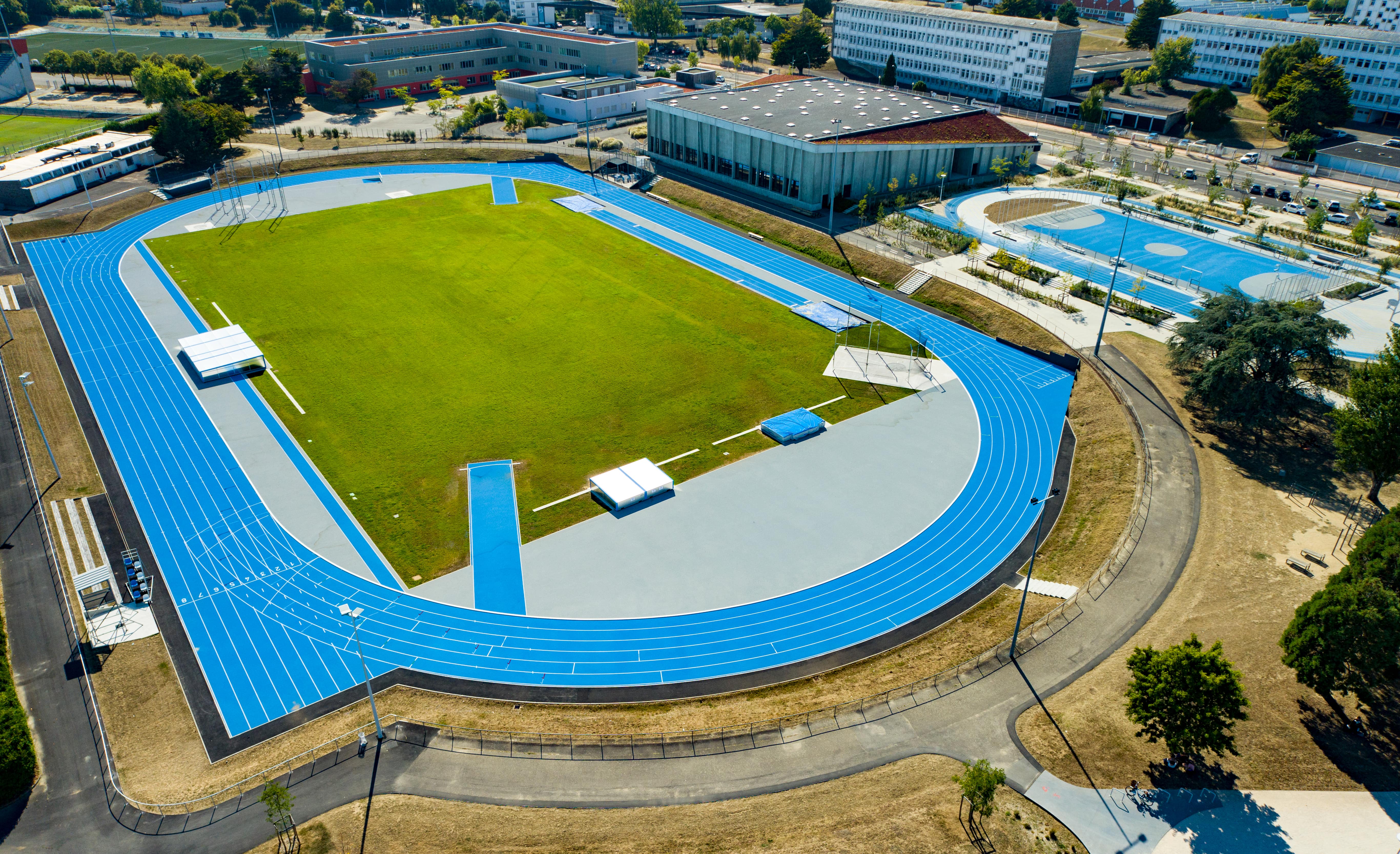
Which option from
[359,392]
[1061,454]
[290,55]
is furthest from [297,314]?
[290,55]

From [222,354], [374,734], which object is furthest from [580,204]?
[374,734]

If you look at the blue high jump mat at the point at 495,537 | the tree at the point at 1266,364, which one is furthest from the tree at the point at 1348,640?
the blue high jump mat at the point at 495,537

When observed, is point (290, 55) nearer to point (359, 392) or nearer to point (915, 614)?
point (359, 392)

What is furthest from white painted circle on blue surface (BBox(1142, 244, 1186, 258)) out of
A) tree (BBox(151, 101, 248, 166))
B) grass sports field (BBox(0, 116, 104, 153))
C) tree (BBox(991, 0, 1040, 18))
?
grass sports field (BBox(0, 116, 104, 153))

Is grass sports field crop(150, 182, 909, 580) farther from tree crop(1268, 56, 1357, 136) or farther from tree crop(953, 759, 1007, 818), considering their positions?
tree crop(1268, 56, 1357, 136)

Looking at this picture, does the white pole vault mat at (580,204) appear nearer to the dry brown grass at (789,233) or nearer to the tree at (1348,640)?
the dry brown grass at (789,233)
